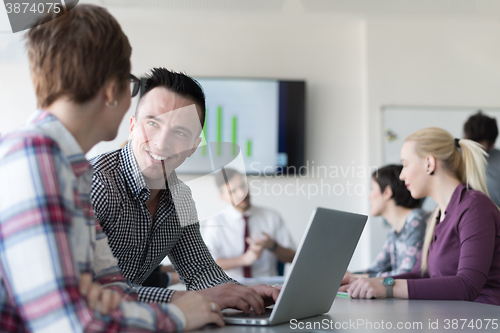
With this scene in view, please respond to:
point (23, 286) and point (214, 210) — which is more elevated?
point (23, 286)

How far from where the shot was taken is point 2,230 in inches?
22.9

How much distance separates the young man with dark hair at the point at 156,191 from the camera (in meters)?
1.18

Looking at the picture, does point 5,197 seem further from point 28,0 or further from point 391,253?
point 391,253


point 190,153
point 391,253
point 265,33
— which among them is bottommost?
point 391,253

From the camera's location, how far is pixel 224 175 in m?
1.76

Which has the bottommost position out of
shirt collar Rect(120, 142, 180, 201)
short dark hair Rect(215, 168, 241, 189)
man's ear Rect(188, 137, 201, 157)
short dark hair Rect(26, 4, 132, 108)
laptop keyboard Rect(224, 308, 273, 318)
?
laptop keyboard Rect(224, 308, 273, 318)

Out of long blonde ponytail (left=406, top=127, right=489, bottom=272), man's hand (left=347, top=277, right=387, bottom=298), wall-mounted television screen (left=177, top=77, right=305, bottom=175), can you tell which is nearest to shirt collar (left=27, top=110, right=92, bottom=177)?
man's hand (left=347, top=277, right=387, bottom=298)

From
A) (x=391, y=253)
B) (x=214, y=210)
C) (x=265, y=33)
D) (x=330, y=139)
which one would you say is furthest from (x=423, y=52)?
(x=214, y=210)

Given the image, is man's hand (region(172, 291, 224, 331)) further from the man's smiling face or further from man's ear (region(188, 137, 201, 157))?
man's ear (region(188, 137, 201, 157))

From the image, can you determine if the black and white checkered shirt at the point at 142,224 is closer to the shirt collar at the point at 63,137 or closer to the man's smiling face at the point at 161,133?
the man's smiling face at the point at 161,133

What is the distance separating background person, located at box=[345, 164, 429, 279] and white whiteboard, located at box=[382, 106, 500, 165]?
105 centimetres

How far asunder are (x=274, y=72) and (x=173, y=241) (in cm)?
277

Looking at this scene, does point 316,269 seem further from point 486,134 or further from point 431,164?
point 486,134

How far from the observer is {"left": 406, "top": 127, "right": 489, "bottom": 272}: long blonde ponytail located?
5.70 ft
